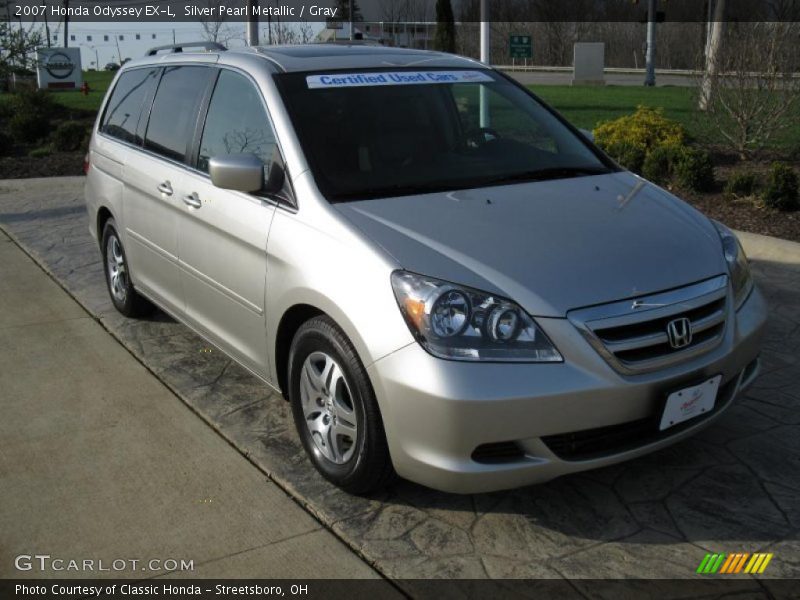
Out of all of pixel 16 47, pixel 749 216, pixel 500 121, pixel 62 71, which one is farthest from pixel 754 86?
pixel 62 71

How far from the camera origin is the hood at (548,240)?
334 centimetres

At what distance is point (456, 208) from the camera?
3875 mm

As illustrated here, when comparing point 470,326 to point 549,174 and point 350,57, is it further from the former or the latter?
point 350,57

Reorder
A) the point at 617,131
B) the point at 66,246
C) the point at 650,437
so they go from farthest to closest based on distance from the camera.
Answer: the point at 617,131 < the point at 66,246 < the point at 650,437

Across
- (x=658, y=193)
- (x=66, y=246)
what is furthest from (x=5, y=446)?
(x=66, y=246)

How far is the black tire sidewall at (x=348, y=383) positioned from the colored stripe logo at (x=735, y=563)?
1327mm

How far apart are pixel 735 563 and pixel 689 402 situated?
61 cm

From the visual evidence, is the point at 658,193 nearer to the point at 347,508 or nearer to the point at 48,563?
the point at 347,508

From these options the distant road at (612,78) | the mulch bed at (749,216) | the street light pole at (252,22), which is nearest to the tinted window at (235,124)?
the mulch bed at (749,216)

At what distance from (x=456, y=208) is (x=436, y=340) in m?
0.84

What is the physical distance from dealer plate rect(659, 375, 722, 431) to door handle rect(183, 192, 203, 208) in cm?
251

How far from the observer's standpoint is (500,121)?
462 centimetres

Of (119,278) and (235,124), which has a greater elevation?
(235,124)

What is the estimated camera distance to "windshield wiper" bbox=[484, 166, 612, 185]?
427 centimetres
